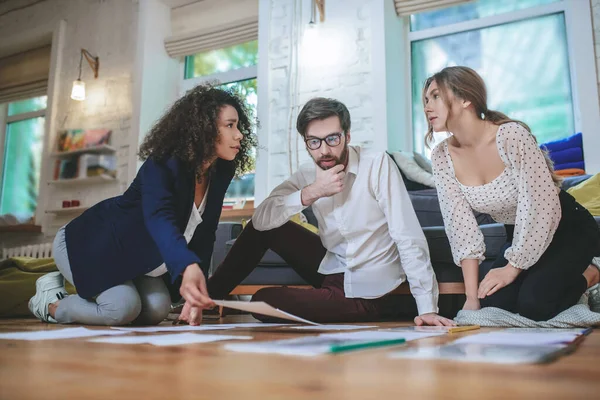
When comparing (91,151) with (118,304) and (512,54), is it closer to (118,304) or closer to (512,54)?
(118,304)

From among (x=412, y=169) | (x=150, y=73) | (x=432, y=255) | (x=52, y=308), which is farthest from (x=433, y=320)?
(x=150, y=73)

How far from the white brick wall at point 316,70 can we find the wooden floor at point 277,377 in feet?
8.76

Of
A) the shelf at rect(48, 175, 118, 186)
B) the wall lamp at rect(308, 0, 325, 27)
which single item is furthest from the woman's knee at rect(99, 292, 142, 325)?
the shelf at rect(48, 175, 118, 186)

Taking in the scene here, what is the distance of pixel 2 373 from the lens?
52 cm

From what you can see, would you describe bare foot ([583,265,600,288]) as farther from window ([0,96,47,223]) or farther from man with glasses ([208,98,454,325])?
window ([0,96,47,223])

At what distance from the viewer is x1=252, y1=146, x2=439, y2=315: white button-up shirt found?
1.54 metres

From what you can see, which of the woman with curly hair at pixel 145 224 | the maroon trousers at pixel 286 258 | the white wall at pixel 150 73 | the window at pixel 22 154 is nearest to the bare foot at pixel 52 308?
the woman with curly hair at pixel 145 224

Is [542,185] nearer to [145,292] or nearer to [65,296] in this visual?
[145,292]

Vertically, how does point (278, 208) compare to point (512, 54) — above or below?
below

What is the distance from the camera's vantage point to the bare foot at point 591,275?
1.47 meters

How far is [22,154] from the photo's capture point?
509 centimetres

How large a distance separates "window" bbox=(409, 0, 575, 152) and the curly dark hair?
2072 millimetres

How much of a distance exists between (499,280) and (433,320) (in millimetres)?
216

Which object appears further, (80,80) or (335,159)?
(80,80)
